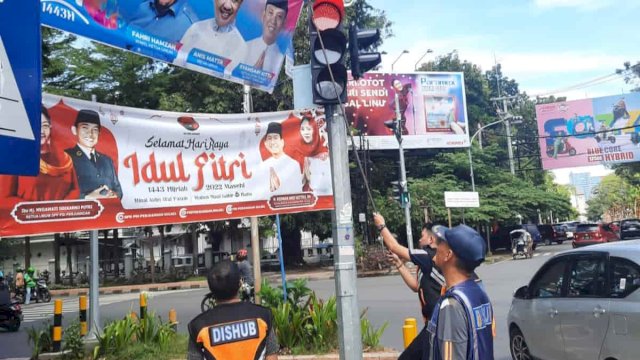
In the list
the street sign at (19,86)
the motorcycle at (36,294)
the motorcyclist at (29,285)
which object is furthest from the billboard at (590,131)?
the street sign at (19,86)

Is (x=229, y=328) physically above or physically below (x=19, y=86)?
below

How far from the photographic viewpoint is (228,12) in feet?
22.2

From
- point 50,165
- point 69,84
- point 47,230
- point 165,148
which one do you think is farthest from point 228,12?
point 69,84

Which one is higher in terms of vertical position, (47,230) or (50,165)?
(50,165)

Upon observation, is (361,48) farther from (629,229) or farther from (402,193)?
(629,229)

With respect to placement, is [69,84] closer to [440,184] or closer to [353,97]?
[353,97]

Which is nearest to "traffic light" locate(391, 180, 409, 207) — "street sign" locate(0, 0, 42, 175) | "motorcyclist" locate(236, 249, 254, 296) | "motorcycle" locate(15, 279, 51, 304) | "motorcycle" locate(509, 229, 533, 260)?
"motorcycle" locate(509, 229, 533, 260)

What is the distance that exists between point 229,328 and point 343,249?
2.24m

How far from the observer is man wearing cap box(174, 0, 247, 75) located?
6422 mm

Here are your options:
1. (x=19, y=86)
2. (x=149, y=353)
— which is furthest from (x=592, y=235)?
(x=19, y=86)

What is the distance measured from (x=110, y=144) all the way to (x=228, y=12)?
2.11 metres

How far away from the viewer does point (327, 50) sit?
5039 mm

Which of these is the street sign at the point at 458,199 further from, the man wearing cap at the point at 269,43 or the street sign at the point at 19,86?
the street sign at the point at 19,86

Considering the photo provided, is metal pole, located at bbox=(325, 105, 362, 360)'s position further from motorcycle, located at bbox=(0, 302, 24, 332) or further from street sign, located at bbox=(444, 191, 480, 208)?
street sign, located at bbox=(444, 191, 480, 208)
